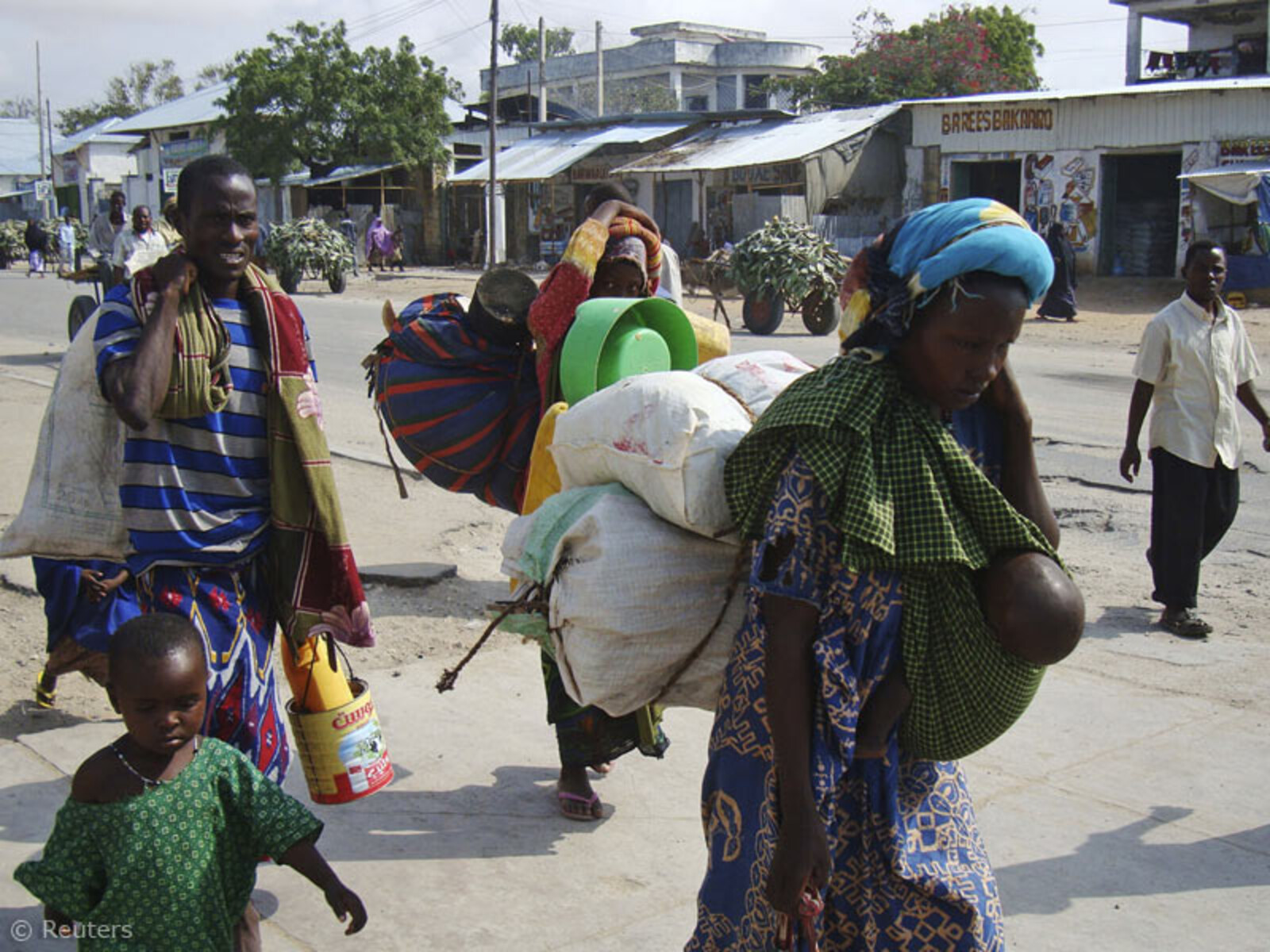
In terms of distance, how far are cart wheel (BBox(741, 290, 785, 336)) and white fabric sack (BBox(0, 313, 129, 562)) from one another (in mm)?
14766

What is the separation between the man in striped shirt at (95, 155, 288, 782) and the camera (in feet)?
9.01

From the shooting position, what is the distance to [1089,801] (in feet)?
12.3

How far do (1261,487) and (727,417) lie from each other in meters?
6.92

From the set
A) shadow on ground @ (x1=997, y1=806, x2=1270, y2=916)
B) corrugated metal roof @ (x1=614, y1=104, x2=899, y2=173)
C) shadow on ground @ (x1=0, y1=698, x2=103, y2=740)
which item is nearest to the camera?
shadow on ground @ (x1=997, y1=806, x2=1270, y2=916)

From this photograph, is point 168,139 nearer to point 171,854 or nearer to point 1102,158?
point 1102,158

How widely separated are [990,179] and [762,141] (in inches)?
209

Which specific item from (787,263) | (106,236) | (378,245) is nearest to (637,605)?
(106,236)

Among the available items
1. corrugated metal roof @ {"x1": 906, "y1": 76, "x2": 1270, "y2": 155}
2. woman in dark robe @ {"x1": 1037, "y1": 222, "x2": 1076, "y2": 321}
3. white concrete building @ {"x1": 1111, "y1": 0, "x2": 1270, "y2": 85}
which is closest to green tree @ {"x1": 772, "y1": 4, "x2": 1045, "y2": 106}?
white concrete building @ {"x1": 1111, "y1": 0, "x2": 1270, "y2": 85}

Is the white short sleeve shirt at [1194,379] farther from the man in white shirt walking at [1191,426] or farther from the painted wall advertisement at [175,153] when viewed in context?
the painted wall advertisement at [175,153]

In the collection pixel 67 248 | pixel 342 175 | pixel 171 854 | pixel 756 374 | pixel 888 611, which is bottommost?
pixel 171 854

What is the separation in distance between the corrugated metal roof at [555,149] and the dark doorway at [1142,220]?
1134 cm

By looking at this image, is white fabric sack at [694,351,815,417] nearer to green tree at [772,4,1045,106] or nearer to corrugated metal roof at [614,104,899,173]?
corrugated metal roof at [614,104,899,173]

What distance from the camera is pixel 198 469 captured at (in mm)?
2812

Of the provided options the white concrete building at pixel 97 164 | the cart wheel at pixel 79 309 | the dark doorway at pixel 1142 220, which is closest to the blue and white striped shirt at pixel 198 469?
the cart wheel at pixel 79 309
